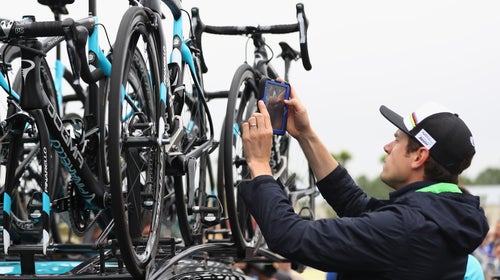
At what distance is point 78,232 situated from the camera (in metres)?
4.12

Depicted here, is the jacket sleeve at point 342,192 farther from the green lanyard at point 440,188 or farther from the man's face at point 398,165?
the green lanyard at point 440,188

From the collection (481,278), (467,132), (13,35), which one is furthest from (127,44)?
(481,278)

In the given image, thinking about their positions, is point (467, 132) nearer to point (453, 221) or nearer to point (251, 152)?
point (453, 221)

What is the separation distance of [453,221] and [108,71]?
186 cm

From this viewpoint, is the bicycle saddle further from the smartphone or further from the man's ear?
the man's ear

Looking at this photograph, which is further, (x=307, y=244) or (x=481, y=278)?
(x=481, y=278)

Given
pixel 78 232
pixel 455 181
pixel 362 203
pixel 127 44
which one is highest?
pixel 127 44

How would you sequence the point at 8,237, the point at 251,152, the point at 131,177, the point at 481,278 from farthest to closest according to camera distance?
the point at 131,177, the point at 8,237, the point at 481,278, the point at 251,152

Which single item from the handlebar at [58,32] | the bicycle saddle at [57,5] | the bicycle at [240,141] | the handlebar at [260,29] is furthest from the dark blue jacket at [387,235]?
the handlebar at [260,29]

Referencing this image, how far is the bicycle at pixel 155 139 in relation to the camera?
3.26 meters

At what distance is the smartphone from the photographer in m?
3.13

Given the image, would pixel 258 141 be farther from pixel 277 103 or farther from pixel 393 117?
pixel 393 117

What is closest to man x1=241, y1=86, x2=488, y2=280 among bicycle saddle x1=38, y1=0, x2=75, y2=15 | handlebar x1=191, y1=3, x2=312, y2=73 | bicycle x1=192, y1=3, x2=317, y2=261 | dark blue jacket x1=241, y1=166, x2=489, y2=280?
dark blue jacket x1=241, y1=166, x2=489, y2=280

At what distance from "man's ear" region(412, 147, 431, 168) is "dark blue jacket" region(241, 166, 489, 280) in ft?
0.41
